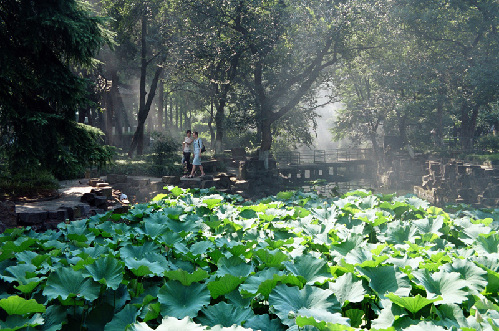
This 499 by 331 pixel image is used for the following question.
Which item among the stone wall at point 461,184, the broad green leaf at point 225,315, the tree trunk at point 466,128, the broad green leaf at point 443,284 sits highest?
the tree trunk at point 466,128

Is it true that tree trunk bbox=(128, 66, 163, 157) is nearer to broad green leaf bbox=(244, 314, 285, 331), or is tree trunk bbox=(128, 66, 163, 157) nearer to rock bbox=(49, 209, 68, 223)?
rock bbox=(49, 209, 68, 223)

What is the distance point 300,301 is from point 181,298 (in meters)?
0.51

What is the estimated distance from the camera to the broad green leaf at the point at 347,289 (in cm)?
178

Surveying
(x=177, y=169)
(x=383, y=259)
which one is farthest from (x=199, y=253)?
(x=177, y=169)

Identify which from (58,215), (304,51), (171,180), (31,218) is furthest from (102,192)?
(304,51)

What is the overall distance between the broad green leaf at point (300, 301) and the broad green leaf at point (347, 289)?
0.08 meters

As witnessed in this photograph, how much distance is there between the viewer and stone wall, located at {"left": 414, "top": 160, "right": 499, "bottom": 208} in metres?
19.6

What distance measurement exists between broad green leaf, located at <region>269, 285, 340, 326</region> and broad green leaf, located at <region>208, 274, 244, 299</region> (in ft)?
0.64

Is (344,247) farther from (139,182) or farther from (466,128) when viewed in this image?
(466,128)

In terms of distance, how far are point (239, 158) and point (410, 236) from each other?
22936 mm

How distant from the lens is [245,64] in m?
22.7

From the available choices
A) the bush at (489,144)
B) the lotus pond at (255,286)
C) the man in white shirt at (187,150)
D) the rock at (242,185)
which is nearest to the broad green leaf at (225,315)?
the lotus pond at (255,286)

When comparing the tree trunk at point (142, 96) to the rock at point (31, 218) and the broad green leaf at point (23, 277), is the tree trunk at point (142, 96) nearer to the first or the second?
the rock at point (31, 218)

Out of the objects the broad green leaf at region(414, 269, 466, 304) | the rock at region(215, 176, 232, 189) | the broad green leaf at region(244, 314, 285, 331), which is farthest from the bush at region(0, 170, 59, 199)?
the broad green leaf at region(414, 269, 466, 304)
